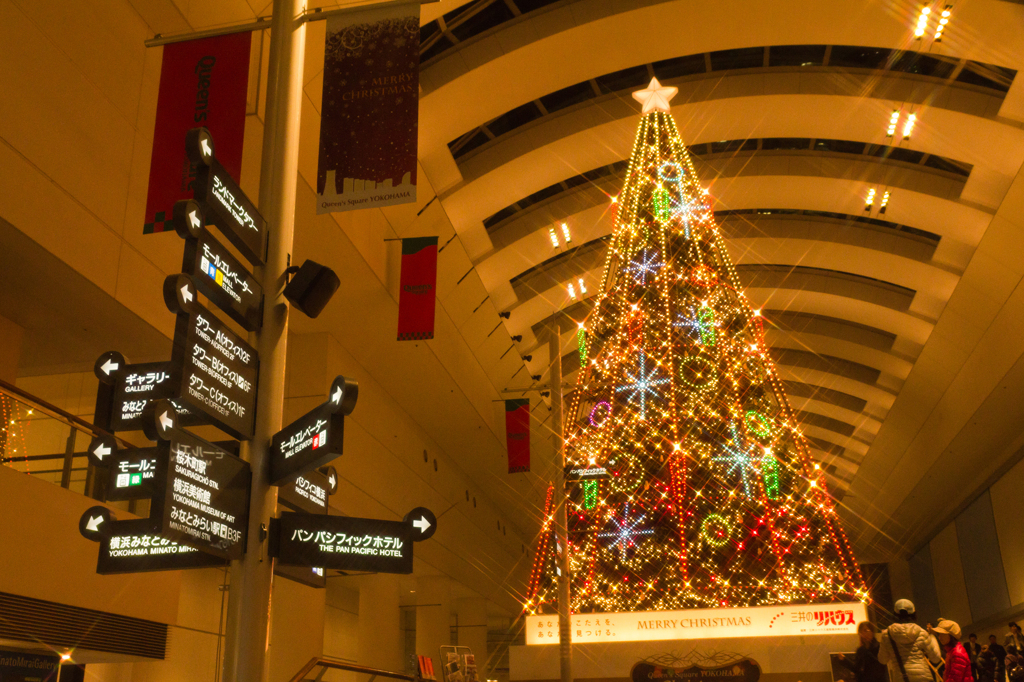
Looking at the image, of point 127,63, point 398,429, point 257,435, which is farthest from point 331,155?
point 398,429

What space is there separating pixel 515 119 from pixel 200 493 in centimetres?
1281

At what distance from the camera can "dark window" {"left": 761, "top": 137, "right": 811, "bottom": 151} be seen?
1670 cm

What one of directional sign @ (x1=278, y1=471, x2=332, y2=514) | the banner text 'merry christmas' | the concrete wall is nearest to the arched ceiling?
the concrete wall

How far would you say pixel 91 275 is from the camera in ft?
26.5

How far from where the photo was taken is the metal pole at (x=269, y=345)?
3.75 m

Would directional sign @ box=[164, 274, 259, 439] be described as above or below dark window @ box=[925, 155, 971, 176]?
below

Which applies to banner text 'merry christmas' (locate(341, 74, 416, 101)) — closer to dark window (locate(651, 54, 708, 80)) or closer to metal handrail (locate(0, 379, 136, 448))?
metal handrail (locate(0, 379, 136, 448))

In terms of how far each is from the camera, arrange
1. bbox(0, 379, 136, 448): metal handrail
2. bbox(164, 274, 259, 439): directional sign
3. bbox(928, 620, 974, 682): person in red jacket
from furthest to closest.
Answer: bbox(0, 379, 136, 448): metal handrail < bbox(928, 620, 974, 682): person in red jacket < bbox(164, 274, 259, 439): directional sign

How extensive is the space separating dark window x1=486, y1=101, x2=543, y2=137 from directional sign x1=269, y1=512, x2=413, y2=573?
12198mm

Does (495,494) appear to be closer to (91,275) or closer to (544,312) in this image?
(544,312)

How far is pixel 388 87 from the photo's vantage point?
5680mm

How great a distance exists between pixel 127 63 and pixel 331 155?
4.32 meters

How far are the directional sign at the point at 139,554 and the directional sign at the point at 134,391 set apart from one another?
0.70 metres

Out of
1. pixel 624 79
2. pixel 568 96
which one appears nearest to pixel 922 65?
pixel 624 79
